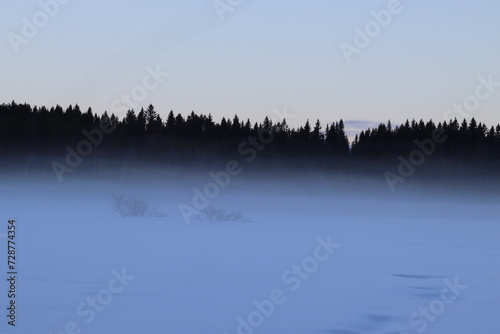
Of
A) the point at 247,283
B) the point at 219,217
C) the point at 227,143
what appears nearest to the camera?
the point at 247,283

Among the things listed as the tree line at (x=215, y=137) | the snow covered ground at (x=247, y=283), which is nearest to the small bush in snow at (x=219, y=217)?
the snow covered ground at (x=247, y=283)

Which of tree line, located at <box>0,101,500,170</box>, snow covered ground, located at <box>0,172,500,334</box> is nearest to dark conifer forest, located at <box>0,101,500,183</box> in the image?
tree line, located at <box>0,101,500,170</box>

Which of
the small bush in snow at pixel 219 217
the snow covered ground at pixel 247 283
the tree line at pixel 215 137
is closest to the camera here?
the snow covered ground at pixel 247 283

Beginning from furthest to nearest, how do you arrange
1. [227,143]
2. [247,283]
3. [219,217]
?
[227,143] < [219,217] < [247,283]

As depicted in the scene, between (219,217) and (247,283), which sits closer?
(247,283)

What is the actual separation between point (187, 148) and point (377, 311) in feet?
221

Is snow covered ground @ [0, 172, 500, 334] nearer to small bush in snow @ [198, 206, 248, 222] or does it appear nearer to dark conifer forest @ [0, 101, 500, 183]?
small bush in snow @ [198, 206, 248, 222]

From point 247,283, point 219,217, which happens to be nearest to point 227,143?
point 219,217

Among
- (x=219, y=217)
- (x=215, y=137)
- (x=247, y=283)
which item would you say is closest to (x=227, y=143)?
(x=215, y=137)

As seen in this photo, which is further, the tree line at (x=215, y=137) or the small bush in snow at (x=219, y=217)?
the tree line at (x=215, y=137)

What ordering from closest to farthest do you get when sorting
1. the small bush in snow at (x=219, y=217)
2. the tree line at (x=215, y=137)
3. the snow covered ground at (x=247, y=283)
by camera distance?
the snow covered ground at (x=247, y=283)
the small bush in snow at (x=219, y=217)
the tree line at (x=215, y=137)

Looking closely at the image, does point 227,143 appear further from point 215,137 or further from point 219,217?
point 219,217

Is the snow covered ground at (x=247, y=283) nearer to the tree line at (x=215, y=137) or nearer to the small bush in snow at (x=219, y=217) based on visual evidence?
the small bush in snow at (x=219, y=217)

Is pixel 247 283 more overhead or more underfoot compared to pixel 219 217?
more overhead
